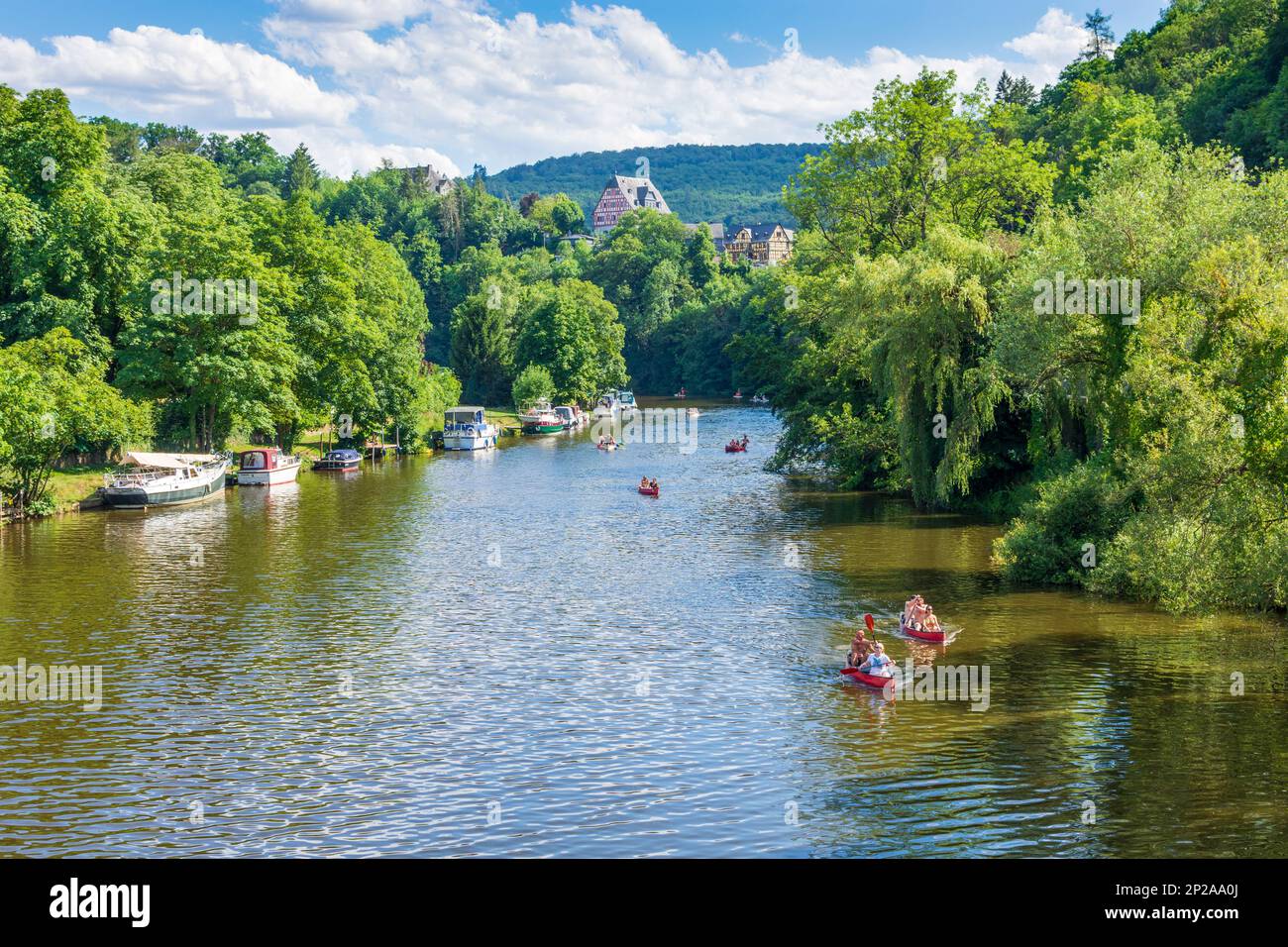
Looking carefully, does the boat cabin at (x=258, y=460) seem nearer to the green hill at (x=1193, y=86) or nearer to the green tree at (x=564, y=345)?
the green tree at (x=564, y=345)

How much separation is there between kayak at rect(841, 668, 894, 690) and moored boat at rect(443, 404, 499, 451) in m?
69.8

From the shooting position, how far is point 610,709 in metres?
28.9

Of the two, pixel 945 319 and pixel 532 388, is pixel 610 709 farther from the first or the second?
pixel 532 388

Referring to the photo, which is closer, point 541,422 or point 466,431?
point 466,431

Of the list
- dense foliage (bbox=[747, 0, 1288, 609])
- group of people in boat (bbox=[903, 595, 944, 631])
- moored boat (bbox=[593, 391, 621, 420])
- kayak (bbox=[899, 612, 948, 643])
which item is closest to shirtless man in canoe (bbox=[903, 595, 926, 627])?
group of people in boat (bbox=[903, 595, 944, 631])

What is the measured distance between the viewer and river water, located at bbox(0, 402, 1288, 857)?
21516 mm

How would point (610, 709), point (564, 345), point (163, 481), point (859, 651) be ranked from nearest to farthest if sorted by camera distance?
point (610, 709) → point (859, 651) → point (163, 481) → point (564, 345)

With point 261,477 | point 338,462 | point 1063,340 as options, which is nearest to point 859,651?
point 1063,340

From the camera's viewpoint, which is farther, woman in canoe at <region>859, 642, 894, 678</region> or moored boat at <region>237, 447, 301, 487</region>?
moored boat at <region>237, 447, 301, 487</region>

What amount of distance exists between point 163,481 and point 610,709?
44.0 meters

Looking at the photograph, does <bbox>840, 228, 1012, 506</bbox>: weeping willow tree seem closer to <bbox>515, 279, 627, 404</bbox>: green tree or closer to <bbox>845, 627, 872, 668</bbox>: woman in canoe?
<bbox>845, 627, 872, 668</bbox>: woman in canoe

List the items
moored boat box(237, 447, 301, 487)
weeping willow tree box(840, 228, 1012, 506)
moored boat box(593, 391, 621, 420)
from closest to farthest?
weeping willow tree box(840, 228, 1012, 506)
moored boat box(237, 447, 301, 487)
moored boat box(593, 391, 621, 420)

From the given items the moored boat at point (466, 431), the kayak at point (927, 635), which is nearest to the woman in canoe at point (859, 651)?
the kayak at point (927, 635)

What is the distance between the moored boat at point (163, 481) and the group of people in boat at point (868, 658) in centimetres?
4520
